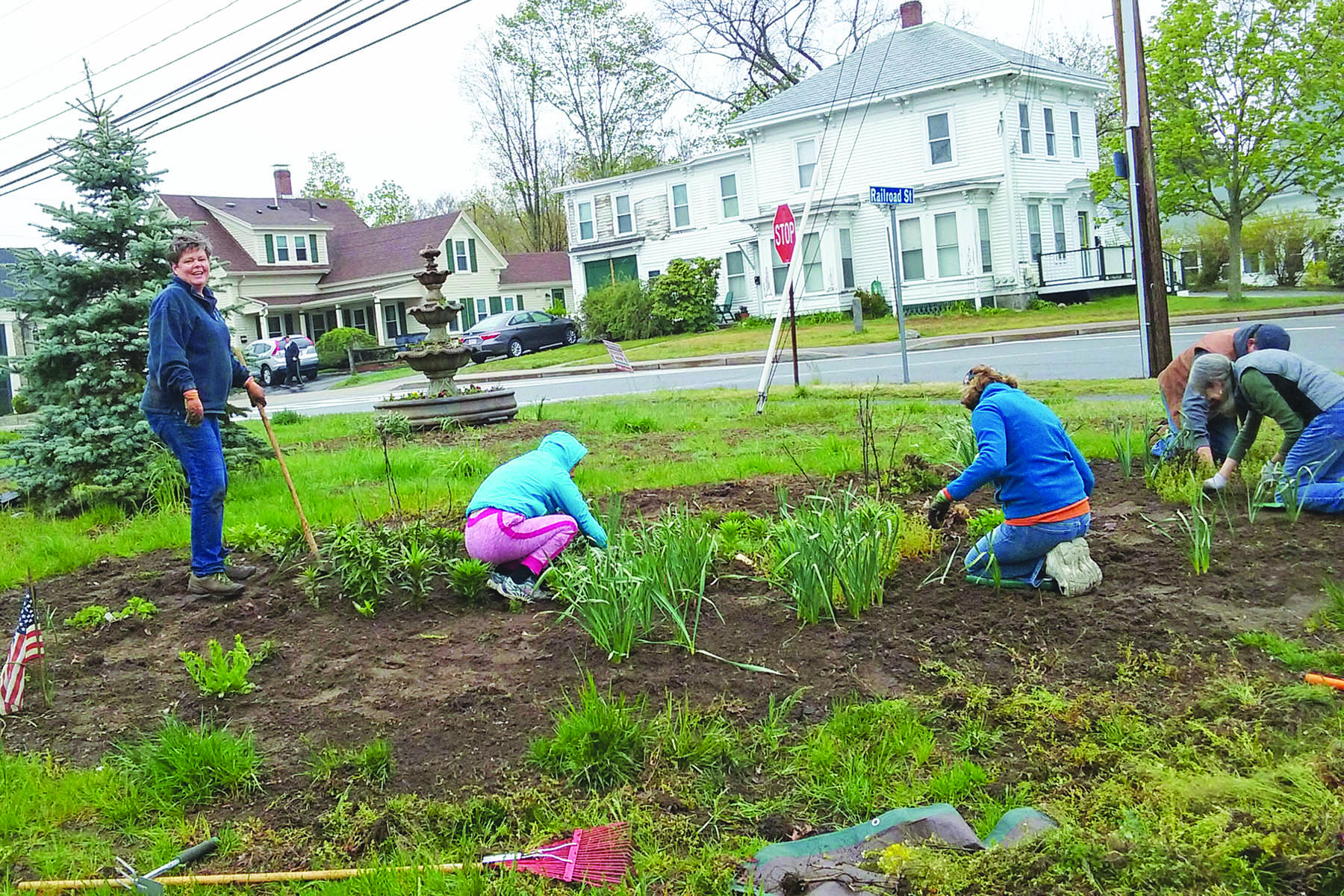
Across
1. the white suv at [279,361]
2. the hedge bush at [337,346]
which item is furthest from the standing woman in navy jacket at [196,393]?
the hedge bush at [337,346]

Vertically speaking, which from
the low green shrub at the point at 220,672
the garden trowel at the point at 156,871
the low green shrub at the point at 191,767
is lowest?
the garden trowel at the point at 156,871

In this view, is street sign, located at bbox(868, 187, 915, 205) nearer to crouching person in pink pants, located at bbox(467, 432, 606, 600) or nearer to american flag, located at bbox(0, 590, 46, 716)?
crouching person in pink pants, located at bbox(467, 432, 606, 600)

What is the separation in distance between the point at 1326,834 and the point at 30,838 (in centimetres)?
370

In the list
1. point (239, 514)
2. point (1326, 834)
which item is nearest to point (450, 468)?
point (239, 514)

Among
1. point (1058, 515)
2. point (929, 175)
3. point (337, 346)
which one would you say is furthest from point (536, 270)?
point (1058, 515)

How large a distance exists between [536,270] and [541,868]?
177 ft

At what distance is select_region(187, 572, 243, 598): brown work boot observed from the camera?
5.97 meters

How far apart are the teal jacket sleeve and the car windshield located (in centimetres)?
3207

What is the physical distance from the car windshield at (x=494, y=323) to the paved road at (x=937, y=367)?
1136cm

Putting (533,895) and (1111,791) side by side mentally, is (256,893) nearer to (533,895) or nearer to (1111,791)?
(533,895)

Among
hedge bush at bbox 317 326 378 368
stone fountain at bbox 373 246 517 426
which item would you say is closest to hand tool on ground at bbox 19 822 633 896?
stone fountain at bbox 373 246 517 426

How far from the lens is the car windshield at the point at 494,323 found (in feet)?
122

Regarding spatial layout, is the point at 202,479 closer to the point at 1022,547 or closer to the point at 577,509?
the point at 577,509

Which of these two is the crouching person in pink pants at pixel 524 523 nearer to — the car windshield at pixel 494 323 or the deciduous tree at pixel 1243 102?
the deciduous tree at pixel 1243 102
